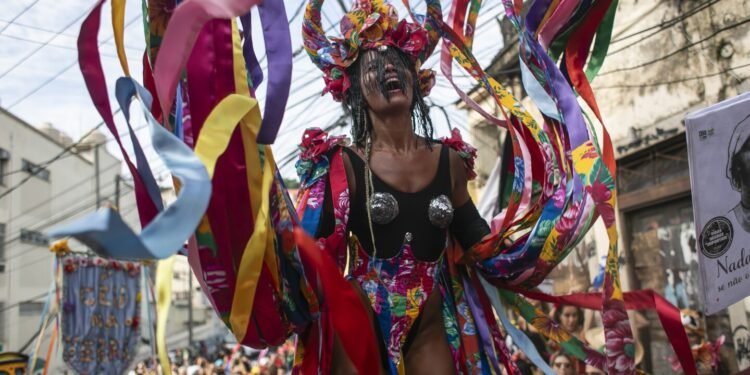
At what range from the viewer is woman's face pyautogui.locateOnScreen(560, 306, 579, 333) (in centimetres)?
569

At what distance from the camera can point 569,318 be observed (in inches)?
226

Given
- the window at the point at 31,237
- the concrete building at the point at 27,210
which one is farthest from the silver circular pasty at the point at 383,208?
the window at the point at 31,237

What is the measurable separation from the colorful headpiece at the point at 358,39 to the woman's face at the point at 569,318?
3.73m

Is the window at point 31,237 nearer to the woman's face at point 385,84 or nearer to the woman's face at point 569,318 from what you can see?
the woman's face at point 569,318

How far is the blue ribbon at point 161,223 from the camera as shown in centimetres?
106

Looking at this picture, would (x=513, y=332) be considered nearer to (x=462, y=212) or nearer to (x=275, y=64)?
(x=462, y=212)

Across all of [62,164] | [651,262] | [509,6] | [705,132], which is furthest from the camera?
[62,164]

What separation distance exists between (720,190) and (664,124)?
5358 mm

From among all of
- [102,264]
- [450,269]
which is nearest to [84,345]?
[102,264]

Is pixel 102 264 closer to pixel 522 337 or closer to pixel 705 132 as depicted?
pixel 522 337

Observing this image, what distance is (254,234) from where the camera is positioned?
1.67 m

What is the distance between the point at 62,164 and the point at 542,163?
2549 centimetres

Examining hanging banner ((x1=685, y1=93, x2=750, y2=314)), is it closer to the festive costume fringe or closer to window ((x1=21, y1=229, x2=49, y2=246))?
the festive costume fringe

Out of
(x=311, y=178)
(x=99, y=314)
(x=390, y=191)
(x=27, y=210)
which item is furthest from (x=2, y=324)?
(x=390, y=191)
